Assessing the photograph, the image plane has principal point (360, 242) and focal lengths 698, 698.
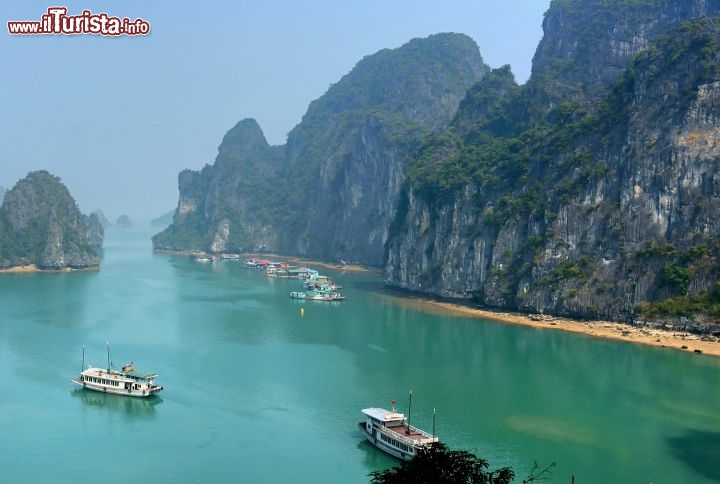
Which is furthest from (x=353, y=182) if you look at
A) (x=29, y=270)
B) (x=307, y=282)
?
(x=29, y=270)

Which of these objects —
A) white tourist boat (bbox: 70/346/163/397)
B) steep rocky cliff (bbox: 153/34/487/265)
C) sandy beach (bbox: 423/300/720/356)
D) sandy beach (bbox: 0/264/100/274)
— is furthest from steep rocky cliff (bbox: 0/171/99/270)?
white tourist boat (bbox: 70/346/163/397)

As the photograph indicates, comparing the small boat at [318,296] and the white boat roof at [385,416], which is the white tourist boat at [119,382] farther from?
the small boat at [318,296]

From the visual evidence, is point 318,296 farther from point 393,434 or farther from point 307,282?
point 393,434

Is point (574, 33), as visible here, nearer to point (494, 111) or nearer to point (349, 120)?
point (494, 111)

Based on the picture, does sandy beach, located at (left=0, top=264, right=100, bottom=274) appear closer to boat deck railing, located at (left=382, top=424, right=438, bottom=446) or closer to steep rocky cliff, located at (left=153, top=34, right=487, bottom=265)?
steep rocky cliff, located at (left=153, top=34, right=487, bottom=265)

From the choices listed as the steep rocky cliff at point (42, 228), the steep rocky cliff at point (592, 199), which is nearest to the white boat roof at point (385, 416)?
the steep rocky cliff at point (592, 199)

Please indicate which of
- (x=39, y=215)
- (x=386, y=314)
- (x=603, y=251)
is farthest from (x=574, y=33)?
(x=39, y=215)
